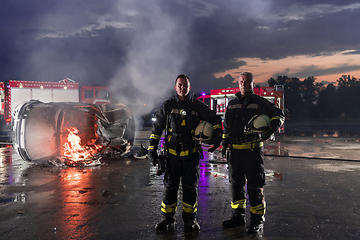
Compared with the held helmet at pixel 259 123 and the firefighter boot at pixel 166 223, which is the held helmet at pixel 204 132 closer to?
the held helmet at pixel 259 123

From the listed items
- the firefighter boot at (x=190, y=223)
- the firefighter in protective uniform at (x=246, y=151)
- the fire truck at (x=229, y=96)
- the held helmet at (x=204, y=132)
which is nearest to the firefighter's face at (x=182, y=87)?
the held helmet at (x=204, y=132)

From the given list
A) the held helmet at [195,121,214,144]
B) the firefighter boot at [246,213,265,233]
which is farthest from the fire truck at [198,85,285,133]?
the firefighter boot at [246,213,265,233]

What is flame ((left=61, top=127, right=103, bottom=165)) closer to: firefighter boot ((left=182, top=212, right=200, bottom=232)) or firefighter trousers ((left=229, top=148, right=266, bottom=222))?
firefighter boot ((left=182, top=212, right=200, bottom=232))

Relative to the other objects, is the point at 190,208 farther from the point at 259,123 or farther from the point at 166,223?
the point at 259,123

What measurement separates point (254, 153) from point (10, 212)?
3.46m

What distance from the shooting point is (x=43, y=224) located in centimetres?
345

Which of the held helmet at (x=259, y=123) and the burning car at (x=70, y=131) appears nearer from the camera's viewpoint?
the held helmet at (x=259, y=123)

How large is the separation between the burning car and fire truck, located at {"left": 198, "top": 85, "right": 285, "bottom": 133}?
6.43 meters

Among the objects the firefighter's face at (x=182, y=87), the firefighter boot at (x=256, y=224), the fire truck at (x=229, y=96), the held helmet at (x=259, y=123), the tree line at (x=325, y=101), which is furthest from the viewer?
the tree line at (x=325, y=101)

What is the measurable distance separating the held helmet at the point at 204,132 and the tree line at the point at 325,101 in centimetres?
4039

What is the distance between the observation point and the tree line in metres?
42.9

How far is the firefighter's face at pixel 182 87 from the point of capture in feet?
11.5

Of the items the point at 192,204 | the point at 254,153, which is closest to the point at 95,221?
the point at 192,204

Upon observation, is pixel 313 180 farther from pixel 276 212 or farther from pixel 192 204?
pixel 192 204
